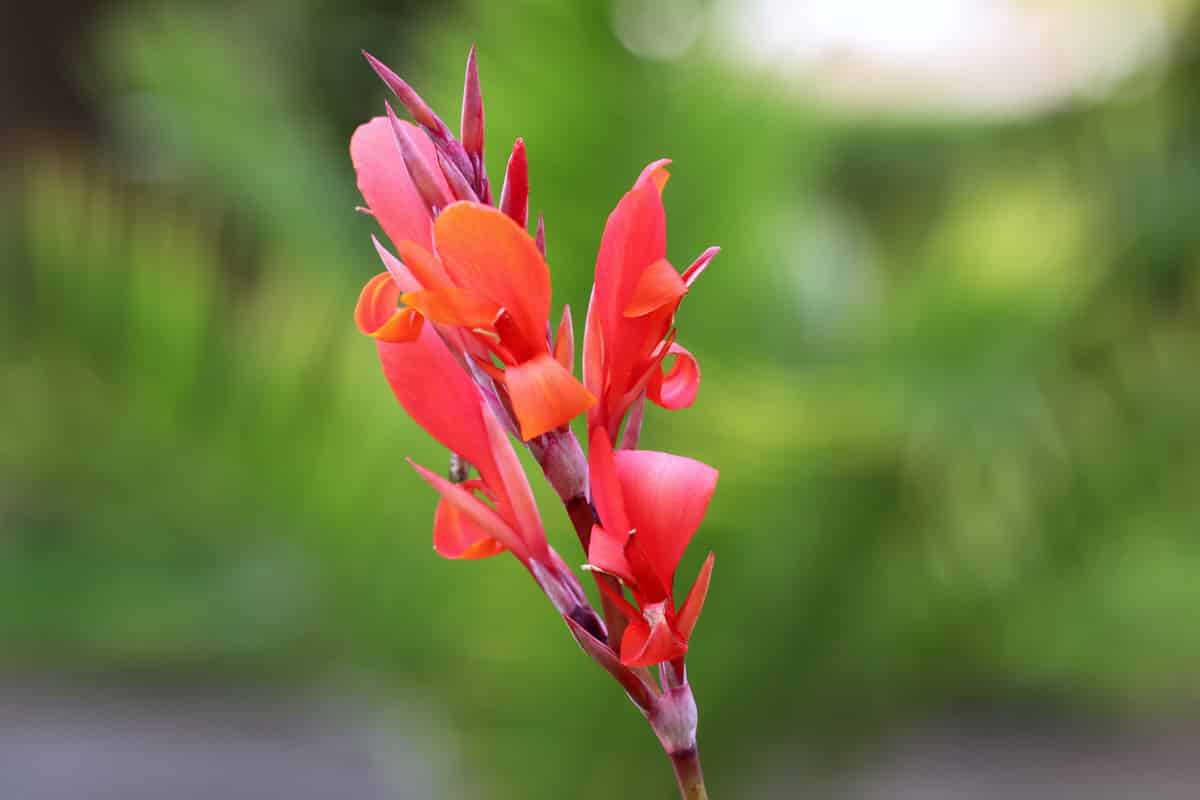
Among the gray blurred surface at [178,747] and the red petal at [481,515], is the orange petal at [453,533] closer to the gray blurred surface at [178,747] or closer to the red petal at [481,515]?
the red petal at [481,515]

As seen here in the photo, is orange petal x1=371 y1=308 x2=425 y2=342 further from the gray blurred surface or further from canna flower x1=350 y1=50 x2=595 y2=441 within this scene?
the gray blurred surface

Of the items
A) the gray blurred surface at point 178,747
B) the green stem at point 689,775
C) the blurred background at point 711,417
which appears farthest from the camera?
the gray blurred surface at point 178,747

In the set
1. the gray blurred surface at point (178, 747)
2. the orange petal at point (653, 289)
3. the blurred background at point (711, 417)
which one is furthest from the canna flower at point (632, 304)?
the gray blurred surface at point (178, 747)

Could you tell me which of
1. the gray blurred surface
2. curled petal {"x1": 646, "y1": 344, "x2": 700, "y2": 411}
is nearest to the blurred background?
curled petal {"x1": 646, "y1": 344, "x2": 700, "y2": 411}

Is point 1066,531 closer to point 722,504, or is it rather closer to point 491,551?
point 722,504

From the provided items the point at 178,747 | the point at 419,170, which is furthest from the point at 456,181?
the point at 178,747

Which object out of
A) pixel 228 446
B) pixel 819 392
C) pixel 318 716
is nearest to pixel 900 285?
pixel 819 392

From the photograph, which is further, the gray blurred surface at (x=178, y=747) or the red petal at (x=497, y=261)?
the gray blurred surface at (x=178, y=747)
